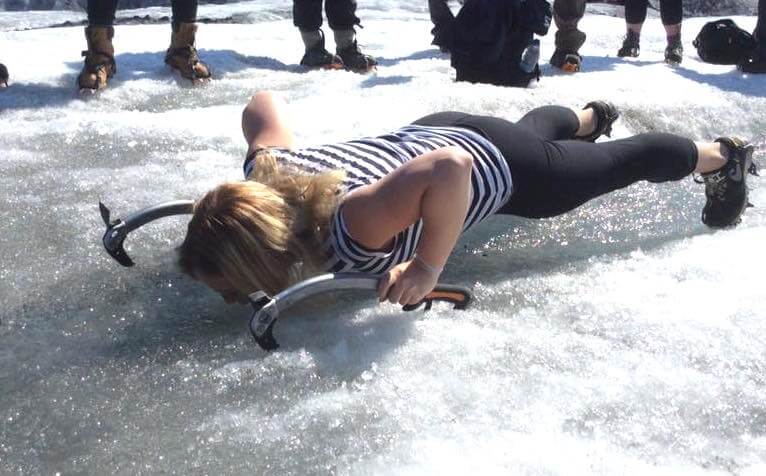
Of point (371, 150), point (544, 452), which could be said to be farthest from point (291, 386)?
point (371, 150)

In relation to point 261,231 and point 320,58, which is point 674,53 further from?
point 261,231

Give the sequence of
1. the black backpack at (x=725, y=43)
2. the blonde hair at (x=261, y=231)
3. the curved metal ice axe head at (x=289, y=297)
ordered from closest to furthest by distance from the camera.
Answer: the curved metal ice axe head at (x=289, y=297) < the blonde hair at (x=261, y=231) < the black backpack at (x=725, y=43)

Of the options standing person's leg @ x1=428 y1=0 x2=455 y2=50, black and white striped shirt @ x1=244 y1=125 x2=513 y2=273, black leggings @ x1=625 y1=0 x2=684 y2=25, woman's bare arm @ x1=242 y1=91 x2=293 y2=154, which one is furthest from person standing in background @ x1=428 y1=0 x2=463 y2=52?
black and white striped shirt @ x1=244 y1=125 x2=513 y2=273

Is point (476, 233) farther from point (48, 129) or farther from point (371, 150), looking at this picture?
point (48, 129)

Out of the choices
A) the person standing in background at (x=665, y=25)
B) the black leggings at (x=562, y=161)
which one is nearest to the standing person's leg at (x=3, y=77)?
the black leggings at (x=562, y=161)

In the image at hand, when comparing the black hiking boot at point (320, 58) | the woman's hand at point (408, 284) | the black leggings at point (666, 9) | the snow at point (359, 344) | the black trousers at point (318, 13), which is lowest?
the snow at point (359, 344)

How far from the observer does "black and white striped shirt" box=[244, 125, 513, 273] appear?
8.04 ft

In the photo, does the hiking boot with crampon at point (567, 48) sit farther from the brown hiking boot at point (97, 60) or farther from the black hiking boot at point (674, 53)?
the brown hiking boot at point (97, 60)

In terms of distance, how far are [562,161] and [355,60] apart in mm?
2856

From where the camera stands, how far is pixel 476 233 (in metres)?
3.35

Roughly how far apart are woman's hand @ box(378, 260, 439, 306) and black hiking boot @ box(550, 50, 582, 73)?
3722 millimetres

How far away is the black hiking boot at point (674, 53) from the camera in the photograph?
6328 mm

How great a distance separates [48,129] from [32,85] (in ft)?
2.88

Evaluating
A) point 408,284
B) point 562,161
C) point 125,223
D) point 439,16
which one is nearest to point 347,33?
point 439,16
